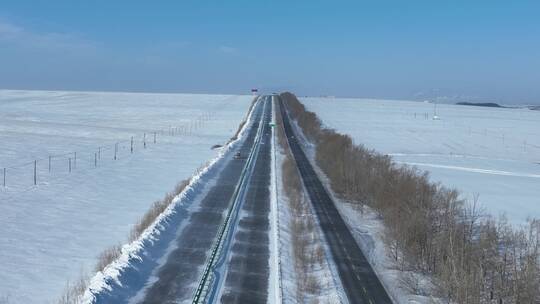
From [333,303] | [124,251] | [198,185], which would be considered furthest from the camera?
[198,185]

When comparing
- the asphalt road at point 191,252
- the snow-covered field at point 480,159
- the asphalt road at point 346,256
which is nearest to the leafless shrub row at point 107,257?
the asphalt road at point 191,252

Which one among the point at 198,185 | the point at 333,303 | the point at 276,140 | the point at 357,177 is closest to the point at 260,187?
the point at 198,185

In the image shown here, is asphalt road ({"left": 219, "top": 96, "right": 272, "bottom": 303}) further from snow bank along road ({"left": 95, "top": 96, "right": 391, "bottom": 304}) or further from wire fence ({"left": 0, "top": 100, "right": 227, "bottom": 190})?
wire fence ({"left": 0, "top": 100, "right": 227, "bottom": 190})

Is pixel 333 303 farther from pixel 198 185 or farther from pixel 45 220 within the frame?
pixel 198 185

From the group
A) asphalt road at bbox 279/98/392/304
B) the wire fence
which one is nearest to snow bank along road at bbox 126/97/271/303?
asphalt road at bbox 279/98/392/304

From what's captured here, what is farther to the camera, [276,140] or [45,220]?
[276,140]

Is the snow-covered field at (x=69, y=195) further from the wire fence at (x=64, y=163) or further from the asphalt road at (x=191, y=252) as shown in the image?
the asphalt road at (x=191, y=252)

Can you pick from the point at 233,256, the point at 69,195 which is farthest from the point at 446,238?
the point at 69,195

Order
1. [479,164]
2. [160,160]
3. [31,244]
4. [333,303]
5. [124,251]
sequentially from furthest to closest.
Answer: [479,164]
[160,160]
[31,244]
[124,251]
[333,303]
